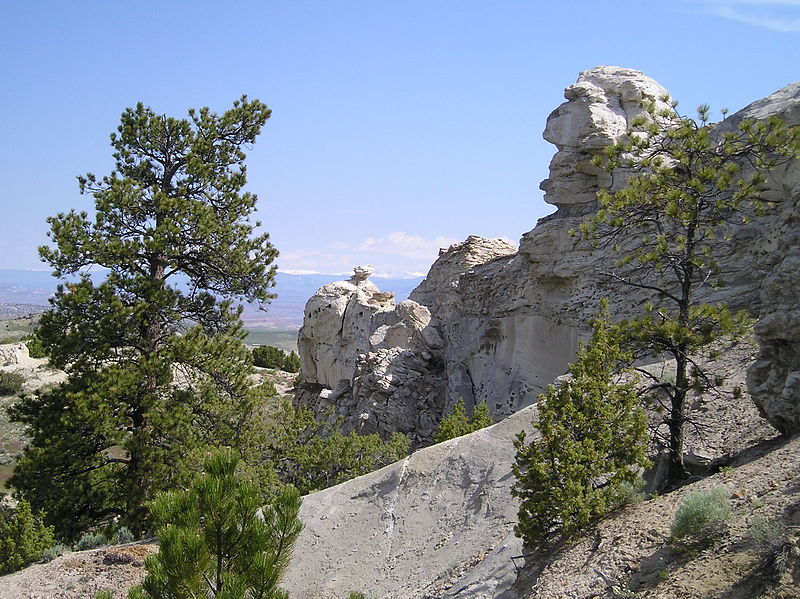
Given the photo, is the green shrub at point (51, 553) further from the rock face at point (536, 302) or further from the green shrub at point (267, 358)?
the green shrub at point (267, 358)

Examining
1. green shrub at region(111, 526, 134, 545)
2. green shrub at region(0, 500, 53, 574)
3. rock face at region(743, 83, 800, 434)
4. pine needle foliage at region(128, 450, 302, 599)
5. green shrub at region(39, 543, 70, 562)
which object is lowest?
green shrub at region(111, 526, 134, 545)

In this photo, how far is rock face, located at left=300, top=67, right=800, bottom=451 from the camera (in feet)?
60.4

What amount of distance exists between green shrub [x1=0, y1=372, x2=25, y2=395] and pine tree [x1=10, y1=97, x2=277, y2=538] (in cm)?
3317

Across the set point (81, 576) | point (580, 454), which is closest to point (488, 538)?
point (580, 454)

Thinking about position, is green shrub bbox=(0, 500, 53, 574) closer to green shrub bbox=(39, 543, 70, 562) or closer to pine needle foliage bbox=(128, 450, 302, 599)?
green shrub bbox=(39, 543, 70, 562)

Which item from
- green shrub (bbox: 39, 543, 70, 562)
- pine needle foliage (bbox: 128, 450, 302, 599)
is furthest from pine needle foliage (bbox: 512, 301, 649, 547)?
green shrub (bbox: 39, 543, 70, 562)

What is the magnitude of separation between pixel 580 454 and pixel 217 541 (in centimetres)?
451

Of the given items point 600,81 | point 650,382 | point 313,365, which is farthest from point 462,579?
point 313,365

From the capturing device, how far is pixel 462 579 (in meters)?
10.5

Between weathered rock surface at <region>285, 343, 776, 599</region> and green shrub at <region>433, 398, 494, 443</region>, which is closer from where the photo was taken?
weathered rock surface at <region>285, 343, 776, 599</region>

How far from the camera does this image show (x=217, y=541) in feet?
26.9

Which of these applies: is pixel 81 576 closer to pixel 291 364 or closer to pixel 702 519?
pixel 702 519

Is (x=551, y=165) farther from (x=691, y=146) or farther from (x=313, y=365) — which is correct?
(x=313, y=365)

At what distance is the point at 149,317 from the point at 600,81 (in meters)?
15.8
